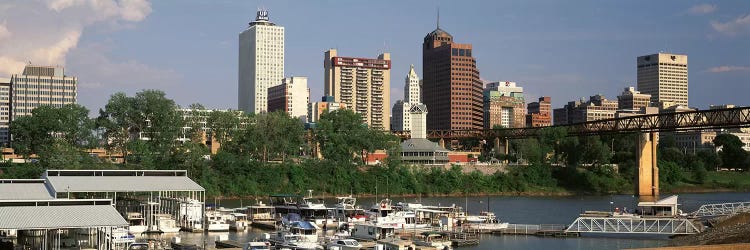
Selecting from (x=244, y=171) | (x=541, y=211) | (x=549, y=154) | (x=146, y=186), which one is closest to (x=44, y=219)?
(x=146, y=186)

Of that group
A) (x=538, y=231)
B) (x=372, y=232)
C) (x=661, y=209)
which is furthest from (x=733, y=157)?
(x=372, y=232)

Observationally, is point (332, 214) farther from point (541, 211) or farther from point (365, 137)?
point (365, 137)

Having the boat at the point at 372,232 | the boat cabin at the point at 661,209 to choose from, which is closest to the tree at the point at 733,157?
the boat cabin at the point at 661,209

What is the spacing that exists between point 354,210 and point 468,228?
1286 centimetres

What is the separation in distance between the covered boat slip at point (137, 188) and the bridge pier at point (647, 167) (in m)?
85.5

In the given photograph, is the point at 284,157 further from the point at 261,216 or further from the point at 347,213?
the point at 347,213

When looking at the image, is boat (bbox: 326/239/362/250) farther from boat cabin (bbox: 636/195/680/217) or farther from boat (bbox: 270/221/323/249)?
boat cabin (bbox: 636/195/680/217)

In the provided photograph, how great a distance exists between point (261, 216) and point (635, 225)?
113 feet

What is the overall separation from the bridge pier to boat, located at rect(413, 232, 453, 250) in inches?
3150

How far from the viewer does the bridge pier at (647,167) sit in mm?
139625

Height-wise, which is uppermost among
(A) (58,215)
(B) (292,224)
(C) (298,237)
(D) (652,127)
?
(D) (652,127)

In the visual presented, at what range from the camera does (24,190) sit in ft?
221

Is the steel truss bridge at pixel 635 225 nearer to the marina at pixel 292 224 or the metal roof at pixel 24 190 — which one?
the marina at pixel 292 224

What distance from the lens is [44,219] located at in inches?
2016
